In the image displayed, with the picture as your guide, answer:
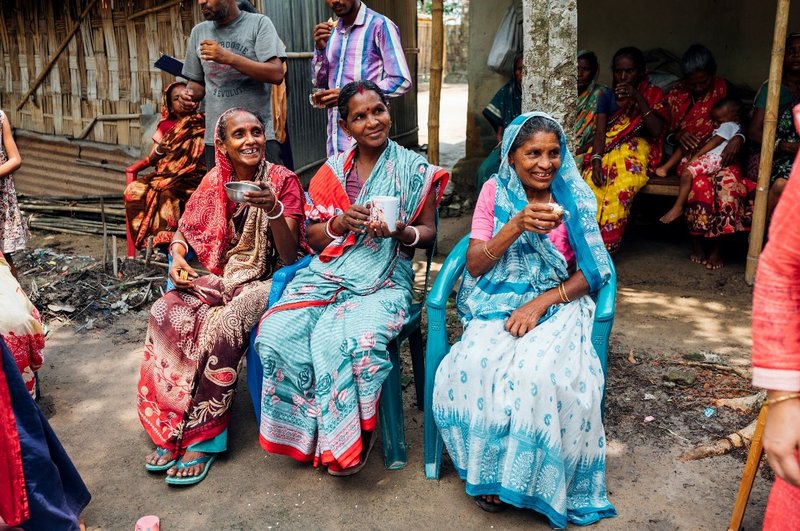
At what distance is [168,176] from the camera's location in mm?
5473

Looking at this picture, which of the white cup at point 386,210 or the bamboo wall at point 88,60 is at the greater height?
the bamboo wall at point 88,60

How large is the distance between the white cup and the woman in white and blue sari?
1.16 feet

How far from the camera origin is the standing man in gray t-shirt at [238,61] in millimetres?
4312

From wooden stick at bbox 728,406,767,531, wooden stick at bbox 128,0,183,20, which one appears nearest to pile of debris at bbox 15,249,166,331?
wooden stick at bbox 128,0,183,20

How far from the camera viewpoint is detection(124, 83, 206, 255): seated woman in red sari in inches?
214

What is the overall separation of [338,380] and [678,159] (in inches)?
158

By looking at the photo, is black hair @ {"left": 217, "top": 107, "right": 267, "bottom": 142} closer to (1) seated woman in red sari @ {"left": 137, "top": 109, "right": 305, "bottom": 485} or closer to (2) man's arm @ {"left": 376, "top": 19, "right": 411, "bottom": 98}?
(1) seated woman in red sari @ {"left": 137, "top": 109, "right": 305, "bottom": 485}

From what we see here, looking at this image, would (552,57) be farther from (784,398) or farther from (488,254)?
(784,398)

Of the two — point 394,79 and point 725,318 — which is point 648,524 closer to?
point 725,318

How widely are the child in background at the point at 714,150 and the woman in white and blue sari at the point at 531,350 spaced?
2.83m

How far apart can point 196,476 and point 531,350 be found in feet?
5.15

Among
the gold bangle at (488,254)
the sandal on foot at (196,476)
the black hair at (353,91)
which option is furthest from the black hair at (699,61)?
the sandal on foot at (196,476)

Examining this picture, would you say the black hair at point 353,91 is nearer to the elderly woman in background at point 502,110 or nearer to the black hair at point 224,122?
the black hair at point 224,122

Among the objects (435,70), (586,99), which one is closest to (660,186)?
(586,99)
